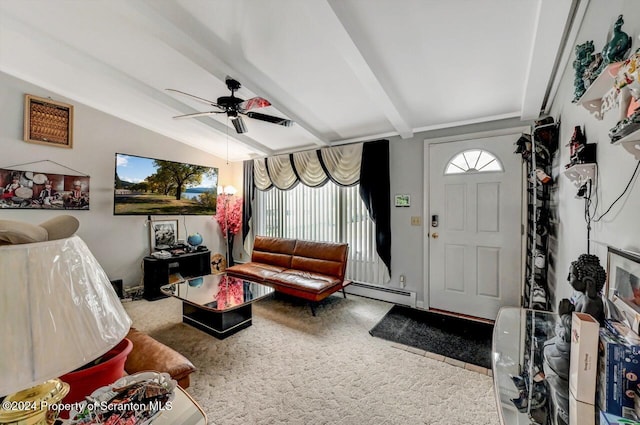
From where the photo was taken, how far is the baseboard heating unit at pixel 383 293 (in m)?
3.56

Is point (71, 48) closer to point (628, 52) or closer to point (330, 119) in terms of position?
point (330, 119)

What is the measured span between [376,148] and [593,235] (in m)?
2.65

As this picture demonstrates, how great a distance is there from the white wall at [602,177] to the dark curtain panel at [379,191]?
6.25 feet

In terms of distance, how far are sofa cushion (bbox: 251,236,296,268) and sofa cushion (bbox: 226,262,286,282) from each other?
0.11 m

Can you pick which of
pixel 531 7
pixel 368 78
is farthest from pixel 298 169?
pixel 531 7

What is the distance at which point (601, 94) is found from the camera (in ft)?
3.28

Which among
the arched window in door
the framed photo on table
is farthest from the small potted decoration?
the framed photo on table

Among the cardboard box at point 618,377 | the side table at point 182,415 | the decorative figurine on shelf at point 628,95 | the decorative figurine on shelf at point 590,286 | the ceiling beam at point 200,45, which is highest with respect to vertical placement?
the ceiling beam at point 200,45

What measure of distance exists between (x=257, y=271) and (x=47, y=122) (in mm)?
3374

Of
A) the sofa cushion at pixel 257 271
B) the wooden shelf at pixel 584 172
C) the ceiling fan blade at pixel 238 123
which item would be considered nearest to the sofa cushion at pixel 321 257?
the sofa cushion at pixel 257 271

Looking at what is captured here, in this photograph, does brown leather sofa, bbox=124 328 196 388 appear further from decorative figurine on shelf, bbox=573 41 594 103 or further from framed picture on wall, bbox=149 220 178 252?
framed picture on wall, bbox=149 220 178 252

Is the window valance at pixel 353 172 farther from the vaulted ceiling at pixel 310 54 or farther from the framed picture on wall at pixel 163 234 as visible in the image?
the framed picture on wall at pixel 163 234

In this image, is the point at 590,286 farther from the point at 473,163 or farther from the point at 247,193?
the point at 247,193

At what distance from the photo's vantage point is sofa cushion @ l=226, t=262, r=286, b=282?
3.56m
